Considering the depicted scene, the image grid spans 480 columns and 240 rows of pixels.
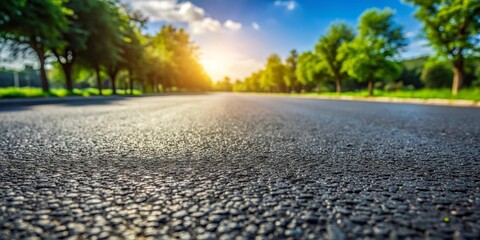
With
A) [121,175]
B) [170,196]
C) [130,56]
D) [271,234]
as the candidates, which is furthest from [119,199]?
[130,56]

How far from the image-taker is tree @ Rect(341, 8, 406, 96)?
27359 mm

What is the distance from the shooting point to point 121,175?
1858mm

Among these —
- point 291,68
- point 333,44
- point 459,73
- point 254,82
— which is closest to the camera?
point 459,73

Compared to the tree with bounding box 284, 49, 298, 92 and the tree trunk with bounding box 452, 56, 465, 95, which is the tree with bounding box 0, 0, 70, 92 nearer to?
the tree trunk with bounding box 452, 56, 465, 95

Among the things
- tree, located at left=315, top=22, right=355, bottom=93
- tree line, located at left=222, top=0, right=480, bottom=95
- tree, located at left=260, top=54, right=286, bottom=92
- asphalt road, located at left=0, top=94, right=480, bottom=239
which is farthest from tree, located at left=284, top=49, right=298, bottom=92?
asphalt road, located at left=0, top=94, right=480, bottom=239

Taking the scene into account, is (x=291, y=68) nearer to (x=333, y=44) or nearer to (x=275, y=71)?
(x=275, y=71)

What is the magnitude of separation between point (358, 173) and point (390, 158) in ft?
2.34

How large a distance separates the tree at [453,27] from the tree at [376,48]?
7003 millimetres

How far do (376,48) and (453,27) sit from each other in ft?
28.2

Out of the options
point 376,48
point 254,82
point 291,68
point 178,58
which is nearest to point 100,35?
point 376,48

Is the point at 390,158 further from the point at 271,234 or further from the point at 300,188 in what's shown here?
the point at 271,234

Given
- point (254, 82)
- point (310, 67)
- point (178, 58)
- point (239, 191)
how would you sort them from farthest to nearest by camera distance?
point (254, 82)
point (178, 58)
point (310, 67)
point (239, 191)

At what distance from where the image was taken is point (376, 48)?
27.5 m

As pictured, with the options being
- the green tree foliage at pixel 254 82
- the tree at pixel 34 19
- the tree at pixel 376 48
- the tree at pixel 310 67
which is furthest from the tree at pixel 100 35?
the green tree foliage at pixel 254 82
